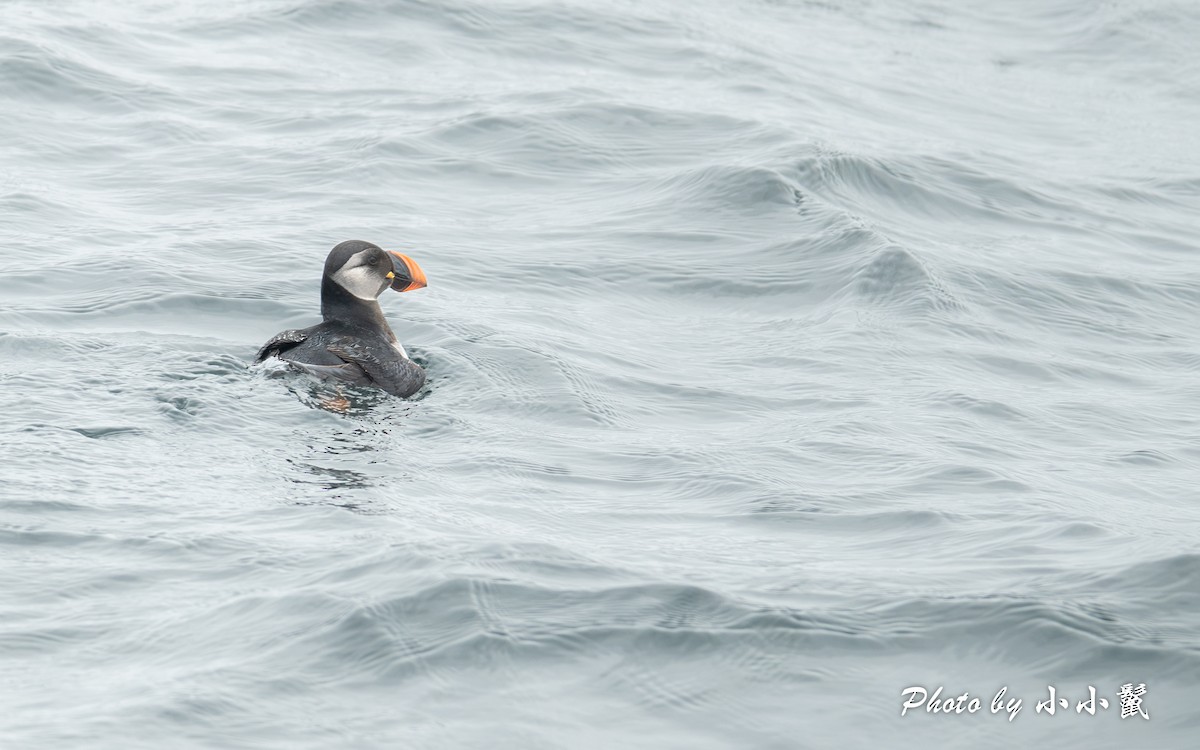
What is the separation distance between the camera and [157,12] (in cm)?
1579

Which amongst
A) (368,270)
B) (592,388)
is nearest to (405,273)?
(368,270)

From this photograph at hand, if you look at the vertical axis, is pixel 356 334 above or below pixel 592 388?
above

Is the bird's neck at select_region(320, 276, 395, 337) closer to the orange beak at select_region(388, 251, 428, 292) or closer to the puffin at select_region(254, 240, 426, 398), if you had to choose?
the puffin at select_region(254, 240, 426, 398)

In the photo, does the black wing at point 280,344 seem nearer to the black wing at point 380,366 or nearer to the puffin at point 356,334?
the puffin at point 356,334

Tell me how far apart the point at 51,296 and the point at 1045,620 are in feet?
19.3

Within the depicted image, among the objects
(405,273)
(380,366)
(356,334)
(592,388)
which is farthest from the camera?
(405,273)

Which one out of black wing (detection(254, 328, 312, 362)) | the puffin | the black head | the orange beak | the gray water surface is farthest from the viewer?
the orange beak

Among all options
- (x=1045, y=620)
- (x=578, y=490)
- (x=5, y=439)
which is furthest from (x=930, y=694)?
(x=5, y=439)

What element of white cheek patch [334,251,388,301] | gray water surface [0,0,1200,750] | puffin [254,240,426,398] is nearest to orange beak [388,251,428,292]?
puffin [254,240,426,398]

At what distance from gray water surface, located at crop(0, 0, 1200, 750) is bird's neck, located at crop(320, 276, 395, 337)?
0.50 metres

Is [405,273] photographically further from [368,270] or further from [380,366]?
[380,366]

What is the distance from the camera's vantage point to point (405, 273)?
8375mm

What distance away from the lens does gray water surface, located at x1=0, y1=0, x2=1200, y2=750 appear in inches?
188

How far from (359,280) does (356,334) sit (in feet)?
1.37
